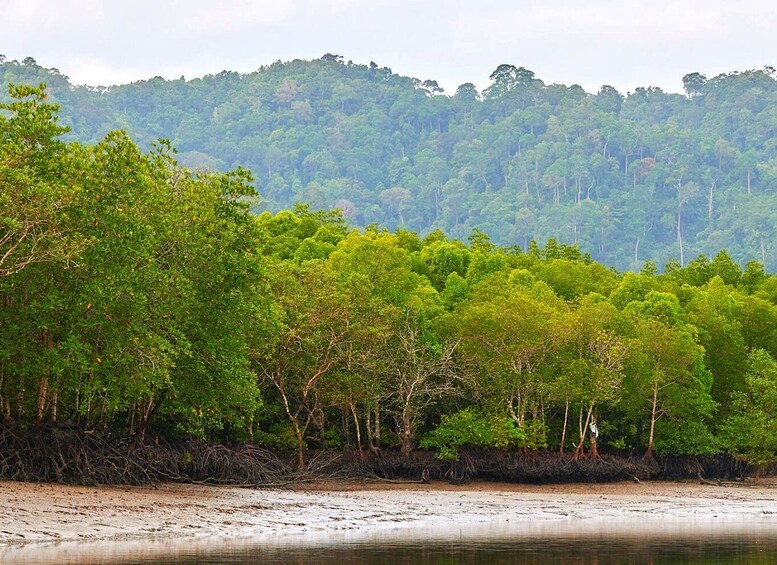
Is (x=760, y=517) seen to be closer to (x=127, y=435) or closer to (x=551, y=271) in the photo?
(x=127, y=435)

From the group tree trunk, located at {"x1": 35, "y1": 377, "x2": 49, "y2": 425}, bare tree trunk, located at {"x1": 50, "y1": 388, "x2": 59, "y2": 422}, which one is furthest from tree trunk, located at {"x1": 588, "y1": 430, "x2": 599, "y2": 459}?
tree trunk, located at {"x1": 35, "y1": 377, "x2": 49, "y2": 425}

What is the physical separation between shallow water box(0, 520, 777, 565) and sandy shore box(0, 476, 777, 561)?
89cm

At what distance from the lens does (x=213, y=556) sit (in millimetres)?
20297

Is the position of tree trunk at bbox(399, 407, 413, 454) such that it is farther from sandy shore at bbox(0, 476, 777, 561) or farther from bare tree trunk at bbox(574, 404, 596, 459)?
bare tree trunk at bbox(574, 404, 596, 459)

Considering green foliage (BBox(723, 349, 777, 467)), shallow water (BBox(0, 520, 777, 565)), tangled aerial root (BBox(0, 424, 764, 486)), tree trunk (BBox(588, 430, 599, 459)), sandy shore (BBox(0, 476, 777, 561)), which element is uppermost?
green foliage (BBox(723, 349, 777, 467))

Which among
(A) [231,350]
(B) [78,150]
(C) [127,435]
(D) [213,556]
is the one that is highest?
(B) [78,150]

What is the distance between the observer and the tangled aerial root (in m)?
28.8

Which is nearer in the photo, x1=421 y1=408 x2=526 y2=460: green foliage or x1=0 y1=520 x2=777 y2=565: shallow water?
x1=0 y1=520 x2=777 y2=565: shallow water

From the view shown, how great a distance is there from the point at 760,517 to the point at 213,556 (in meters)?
19.4

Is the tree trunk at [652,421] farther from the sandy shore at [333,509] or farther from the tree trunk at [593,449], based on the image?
the sandy shore at [333,509]

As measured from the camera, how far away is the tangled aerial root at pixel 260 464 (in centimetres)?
2880

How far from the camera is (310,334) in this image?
3997cm

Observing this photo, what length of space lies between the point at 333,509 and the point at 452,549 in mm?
8578

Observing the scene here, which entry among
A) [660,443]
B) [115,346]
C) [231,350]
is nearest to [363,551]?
[115,346]
